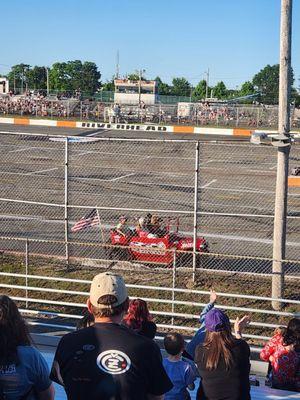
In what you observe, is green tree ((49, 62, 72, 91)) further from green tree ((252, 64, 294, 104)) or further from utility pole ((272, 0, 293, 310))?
utility pole ((272, 0, 293, 310))

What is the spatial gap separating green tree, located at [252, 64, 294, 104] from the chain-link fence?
71.8m

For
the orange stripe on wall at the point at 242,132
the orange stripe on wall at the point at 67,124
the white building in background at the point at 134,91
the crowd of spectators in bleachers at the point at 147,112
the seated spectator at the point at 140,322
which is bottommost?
the seated spectator at the point at 140,322

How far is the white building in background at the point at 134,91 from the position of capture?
81.8m

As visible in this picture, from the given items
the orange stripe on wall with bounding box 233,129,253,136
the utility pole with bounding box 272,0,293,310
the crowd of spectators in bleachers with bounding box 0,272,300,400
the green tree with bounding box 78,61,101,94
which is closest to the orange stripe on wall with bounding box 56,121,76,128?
the orange stripe on wall with bounding box 233,129,253,136

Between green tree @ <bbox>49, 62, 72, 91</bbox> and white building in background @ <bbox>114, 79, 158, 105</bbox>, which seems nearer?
white building in background @ <bbox>114, 79, 158, 105</bbox>

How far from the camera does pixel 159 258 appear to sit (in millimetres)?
12281

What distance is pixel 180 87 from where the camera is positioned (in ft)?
561

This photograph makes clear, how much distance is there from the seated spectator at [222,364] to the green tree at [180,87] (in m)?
156

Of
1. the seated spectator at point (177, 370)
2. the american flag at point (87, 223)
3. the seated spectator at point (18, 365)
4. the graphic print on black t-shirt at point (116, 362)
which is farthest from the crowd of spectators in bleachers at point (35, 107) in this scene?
the graphic print on black t-shirt at point (116, 362)

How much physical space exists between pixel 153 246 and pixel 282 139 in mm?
3651

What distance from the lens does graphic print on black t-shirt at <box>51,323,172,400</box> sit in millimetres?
3057

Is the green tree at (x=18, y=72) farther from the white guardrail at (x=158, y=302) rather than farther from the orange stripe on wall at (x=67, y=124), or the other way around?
the white guardrail at (x=158, y=302)

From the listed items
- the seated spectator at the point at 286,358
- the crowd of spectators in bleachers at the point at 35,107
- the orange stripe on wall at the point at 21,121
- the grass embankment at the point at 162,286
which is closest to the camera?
the seated spectator at the point at 286,358

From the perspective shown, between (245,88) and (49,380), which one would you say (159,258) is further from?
(245,88)
